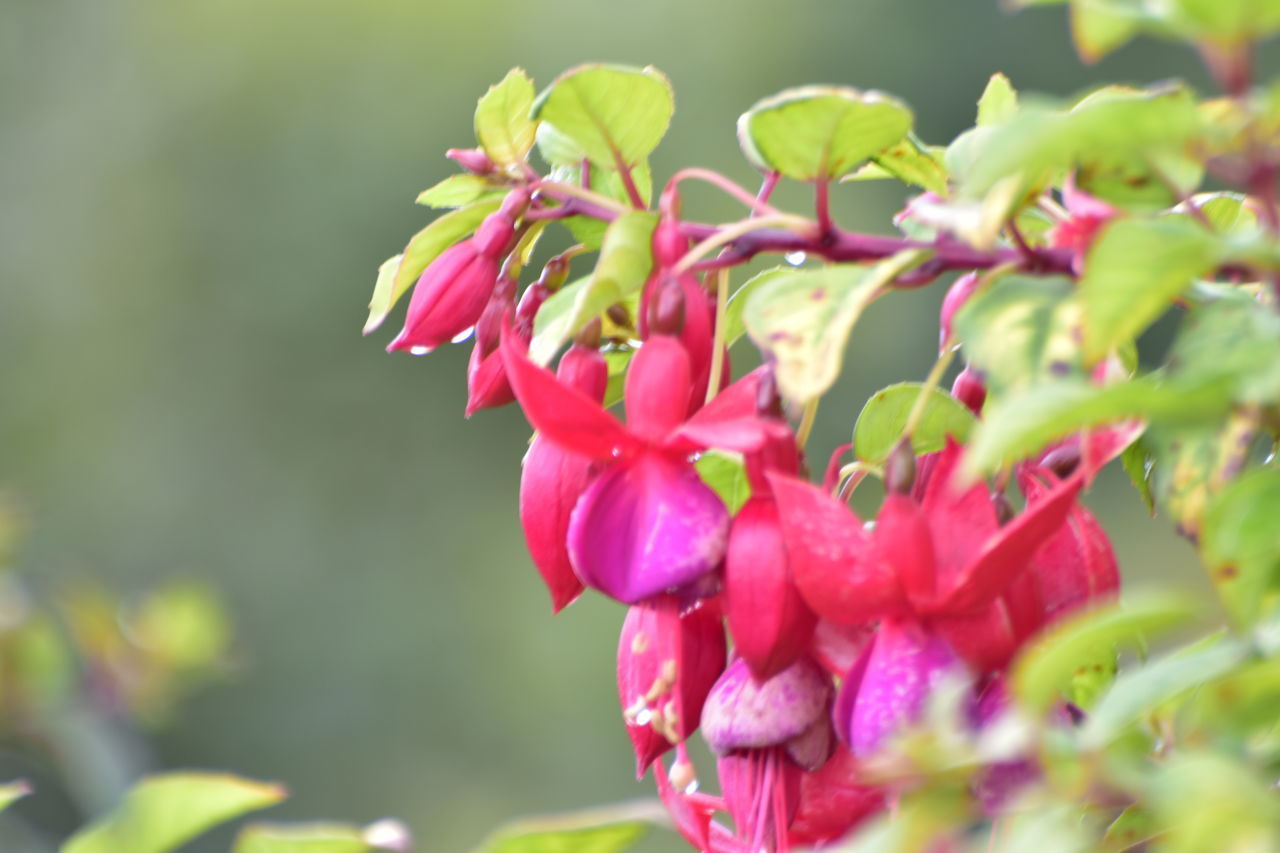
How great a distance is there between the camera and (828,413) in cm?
416

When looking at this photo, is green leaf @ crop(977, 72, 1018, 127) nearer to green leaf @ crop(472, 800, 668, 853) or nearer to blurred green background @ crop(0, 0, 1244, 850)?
green leaf @ crop(472, 800, 668, 853)

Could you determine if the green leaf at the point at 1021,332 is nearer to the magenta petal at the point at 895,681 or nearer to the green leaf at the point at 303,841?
the magenta petal at the point at 895,681

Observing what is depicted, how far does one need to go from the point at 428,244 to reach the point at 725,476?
0.38ft

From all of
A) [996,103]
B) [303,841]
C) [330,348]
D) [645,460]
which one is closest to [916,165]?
[996,103]

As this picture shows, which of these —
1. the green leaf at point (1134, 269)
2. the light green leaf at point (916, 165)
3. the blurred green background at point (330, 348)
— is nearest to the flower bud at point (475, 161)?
the light green leaf at point (916, 165)

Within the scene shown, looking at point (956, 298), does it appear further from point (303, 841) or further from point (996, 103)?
point (303, 841)

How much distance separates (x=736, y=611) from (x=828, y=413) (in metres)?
3.83

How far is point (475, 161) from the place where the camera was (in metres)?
0.45

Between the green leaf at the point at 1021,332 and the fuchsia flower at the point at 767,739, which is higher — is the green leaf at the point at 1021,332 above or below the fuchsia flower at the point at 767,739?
above

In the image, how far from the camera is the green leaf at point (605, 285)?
14.5 inches

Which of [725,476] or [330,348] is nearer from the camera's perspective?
[725,476]

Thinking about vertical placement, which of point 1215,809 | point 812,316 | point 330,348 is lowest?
point 1215,809

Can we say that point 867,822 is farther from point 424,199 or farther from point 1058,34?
point 1058,34

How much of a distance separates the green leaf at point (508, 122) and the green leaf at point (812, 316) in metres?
0.11
